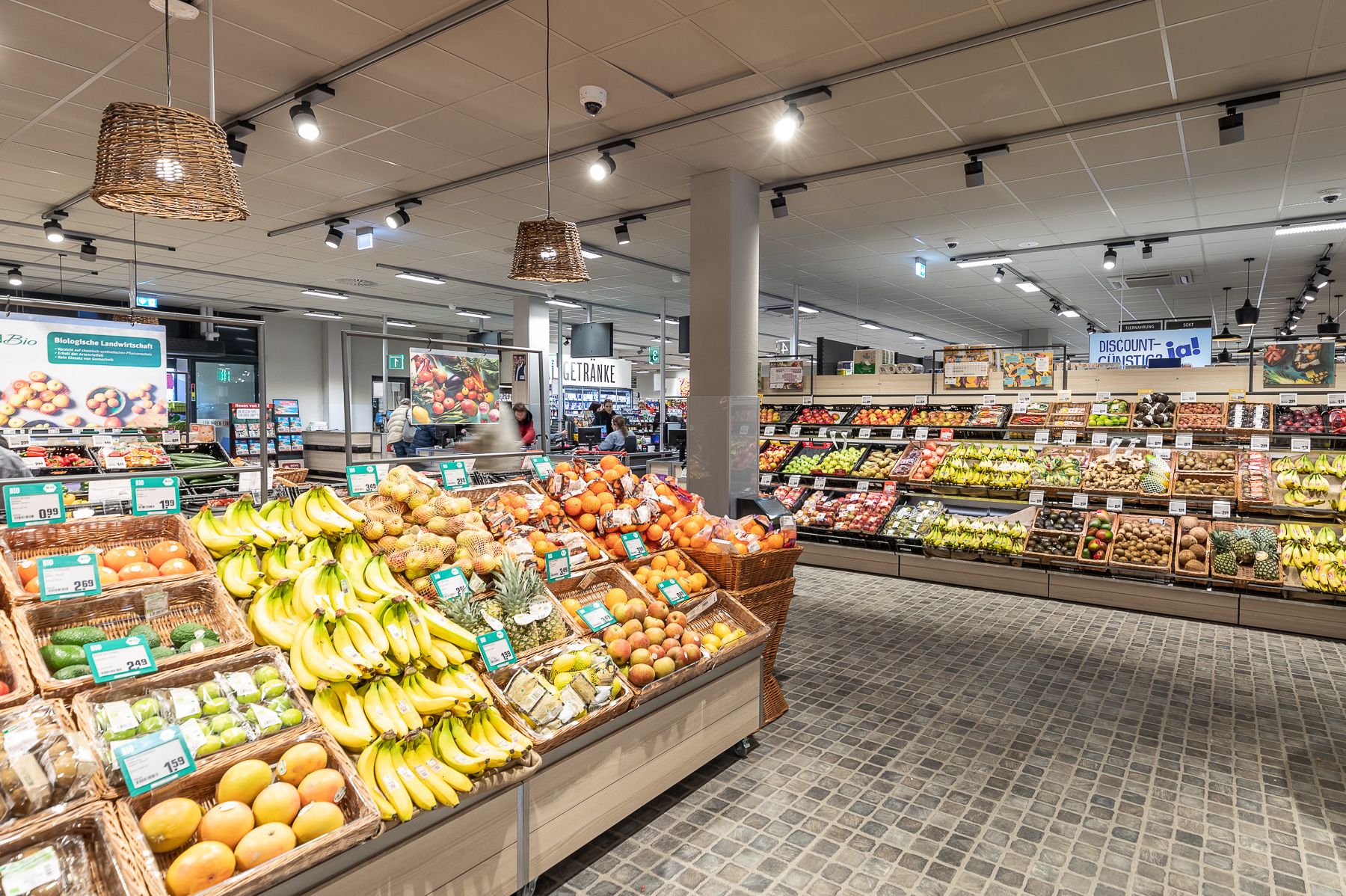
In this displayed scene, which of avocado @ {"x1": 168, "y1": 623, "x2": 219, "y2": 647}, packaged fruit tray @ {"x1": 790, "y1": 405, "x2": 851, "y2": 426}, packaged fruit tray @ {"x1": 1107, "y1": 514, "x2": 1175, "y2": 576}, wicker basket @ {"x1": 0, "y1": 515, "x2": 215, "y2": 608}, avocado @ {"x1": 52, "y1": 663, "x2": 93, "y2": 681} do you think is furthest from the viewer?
packaged fruit tray @ {"x1": 790, "y1": 405, "x2": 851, "y2": 426}

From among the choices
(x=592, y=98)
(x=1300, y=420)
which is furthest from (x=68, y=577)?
(x=1300, y=420)

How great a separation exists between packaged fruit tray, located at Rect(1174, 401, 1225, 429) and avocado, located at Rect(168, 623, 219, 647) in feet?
23.5

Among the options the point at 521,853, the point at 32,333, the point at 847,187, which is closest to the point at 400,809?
the point at 521,853

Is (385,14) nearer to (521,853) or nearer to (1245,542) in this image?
(521,853)

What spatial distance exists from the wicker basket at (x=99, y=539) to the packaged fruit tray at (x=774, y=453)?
6.29 m

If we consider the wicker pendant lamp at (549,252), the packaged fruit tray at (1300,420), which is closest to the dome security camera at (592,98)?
the wicker pendant lamp at (549,252)

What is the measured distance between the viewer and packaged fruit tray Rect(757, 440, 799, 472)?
8.33m

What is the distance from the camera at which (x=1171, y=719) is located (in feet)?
12.2

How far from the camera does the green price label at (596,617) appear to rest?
9.37 ft

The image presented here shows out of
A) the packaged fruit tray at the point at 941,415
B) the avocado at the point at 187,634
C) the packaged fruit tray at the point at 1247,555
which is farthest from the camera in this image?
the packaged fruit tray at the point at 941,415

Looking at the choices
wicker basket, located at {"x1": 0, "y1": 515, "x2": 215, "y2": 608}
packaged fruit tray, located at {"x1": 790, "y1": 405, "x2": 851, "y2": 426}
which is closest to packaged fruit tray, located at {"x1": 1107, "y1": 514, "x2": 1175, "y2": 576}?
packaged fruit tray, located at {"x1": 790, "y1": 405, "x2": 851, "y2": 426}

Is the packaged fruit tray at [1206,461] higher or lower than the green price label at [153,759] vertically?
higher

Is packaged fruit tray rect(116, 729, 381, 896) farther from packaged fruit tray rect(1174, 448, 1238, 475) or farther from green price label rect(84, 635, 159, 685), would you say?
packaged fruit tray rect(1174, 448, 1238, 475)

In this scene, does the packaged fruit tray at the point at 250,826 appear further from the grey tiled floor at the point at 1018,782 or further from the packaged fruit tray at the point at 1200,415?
the packaged fruit tray at the point at 1200,415
